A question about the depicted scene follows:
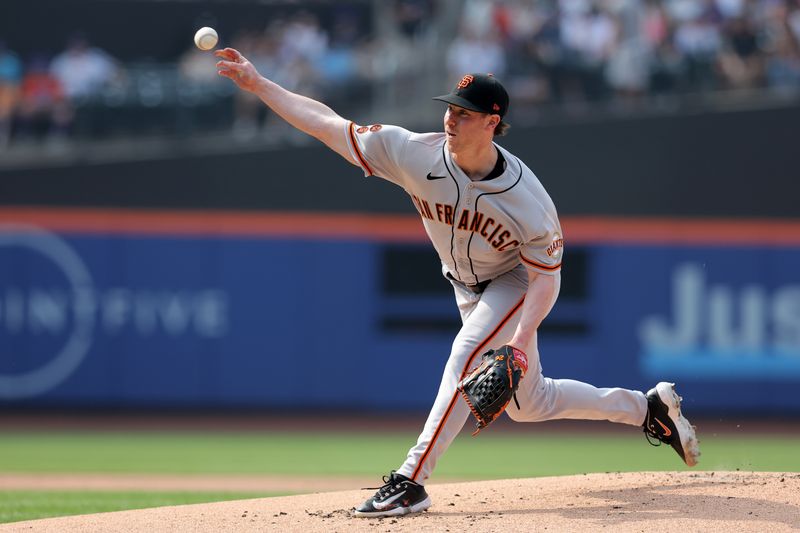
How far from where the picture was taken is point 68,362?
12.0 meters

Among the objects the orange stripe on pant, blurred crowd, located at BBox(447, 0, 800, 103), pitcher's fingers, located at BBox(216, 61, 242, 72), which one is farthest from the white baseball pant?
blurred crowd, located at BBox(447, 0, 800, 103)

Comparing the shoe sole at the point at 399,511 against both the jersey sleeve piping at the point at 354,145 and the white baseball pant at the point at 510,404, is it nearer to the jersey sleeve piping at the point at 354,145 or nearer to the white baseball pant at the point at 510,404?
the white baseball pant at the point at 510,404

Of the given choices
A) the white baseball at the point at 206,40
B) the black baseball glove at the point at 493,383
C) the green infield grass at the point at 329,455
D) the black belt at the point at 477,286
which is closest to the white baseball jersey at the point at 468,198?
the black belt at the point at 477,286

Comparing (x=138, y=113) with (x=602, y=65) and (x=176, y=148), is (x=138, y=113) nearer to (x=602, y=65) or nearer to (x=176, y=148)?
(x=176, y=148)

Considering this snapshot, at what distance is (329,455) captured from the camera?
997 cm

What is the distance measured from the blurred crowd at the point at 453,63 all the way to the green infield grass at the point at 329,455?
11.1ft

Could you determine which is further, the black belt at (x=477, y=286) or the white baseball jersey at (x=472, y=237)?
the black belt at (x=477, y=286)

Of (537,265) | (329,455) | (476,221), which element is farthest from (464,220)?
(329,455)

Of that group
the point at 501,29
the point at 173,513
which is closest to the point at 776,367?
the point at 501,29

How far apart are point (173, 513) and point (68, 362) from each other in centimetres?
761

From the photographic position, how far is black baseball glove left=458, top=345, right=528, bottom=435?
15.0 ft

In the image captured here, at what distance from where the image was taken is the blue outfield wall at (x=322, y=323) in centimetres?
1208

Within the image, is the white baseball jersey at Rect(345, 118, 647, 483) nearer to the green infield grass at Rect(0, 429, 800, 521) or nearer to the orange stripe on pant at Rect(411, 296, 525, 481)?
the orange stripe on pant at Rect(411, 296, 525, 481)

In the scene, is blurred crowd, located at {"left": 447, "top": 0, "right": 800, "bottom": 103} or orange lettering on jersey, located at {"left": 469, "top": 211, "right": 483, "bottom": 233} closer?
orange lettering on jersey, located at {"left": 469, "top": 211, "right": 483, "bottom": 233}
